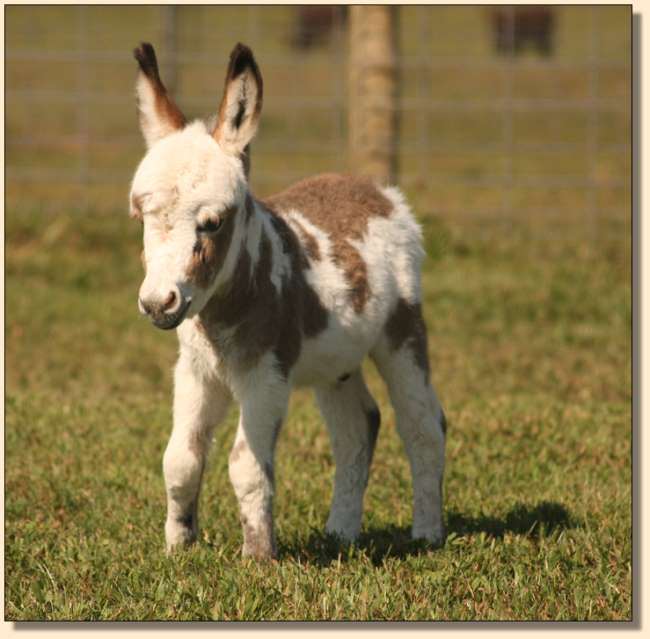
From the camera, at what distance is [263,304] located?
5.30 meters

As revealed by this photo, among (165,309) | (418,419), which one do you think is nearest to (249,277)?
(165,309)

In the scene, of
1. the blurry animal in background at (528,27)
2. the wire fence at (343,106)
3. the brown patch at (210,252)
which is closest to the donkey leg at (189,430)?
the brown patch at (210,252)

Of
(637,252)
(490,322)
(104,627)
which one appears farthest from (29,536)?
(490,322)

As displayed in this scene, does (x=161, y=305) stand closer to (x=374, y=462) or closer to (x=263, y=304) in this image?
(x=263, y=304)

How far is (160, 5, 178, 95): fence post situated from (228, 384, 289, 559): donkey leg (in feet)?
32.5

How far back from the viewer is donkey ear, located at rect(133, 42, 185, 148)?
5.14m

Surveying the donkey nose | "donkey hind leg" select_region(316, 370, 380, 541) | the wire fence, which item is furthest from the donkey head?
the wire fence

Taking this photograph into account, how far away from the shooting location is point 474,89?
92.5ft

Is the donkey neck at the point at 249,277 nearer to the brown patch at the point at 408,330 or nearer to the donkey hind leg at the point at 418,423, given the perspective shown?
the brown patch at the point at 408,330

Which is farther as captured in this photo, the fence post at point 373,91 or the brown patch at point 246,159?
the fence post at point 373,91

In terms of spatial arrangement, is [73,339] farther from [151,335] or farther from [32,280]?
[32,280]

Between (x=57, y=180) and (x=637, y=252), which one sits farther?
(x=57, y=180)

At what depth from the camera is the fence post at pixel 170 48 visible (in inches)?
582

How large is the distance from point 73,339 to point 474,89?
62.5 feet
